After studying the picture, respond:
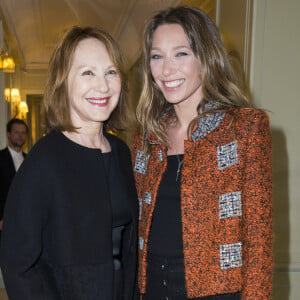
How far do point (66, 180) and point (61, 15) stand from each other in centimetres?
664

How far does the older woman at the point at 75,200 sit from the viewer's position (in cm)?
120

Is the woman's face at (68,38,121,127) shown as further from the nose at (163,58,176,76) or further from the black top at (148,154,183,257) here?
the black top at (148,154,183,257)

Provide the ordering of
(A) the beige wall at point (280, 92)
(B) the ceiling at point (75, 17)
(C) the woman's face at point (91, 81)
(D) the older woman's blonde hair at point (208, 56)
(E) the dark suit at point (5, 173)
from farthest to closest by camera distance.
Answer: (B) the ceiling at point (75, 17) → (E) the dark suit at point (5, 173) → (A) the beige wall at point (280, 92) → (D) the older woman's blonde hair at point (208, 56) → (C) the woman's face at point (91, 81)

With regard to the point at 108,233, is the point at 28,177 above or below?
above

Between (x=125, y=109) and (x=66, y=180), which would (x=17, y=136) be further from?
(x=66, y=180)

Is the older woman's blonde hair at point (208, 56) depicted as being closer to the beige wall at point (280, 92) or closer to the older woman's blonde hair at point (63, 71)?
the older woman's blonde hair at point (63, 71)

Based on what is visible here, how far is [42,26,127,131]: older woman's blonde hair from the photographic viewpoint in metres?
1.36

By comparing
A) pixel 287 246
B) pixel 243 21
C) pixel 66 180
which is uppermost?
pixel 243 21

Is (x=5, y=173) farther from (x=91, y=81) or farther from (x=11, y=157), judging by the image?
(x=91, y=81)

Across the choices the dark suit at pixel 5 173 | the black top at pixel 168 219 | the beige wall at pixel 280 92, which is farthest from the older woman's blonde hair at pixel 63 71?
the dark suit at pixel 5 173

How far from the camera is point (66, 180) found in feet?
4.21

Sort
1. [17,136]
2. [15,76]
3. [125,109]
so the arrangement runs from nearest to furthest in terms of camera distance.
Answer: [125,109] → [17,136] → [15,76]

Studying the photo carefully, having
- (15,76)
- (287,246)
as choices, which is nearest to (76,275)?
(287,246)

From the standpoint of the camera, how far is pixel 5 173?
442 centimetres
